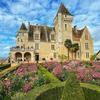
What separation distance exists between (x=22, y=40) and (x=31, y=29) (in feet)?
14.6

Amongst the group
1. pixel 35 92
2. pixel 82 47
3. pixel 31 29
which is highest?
pixel 31 29

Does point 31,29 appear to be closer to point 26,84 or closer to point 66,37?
point 66,37

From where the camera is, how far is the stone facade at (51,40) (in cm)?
5550

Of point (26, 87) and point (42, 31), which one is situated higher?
point (42, 31)

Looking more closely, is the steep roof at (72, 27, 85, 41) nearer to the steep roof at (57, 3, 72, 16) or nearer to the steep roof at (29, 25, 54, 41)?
the steep roof at (57, 3, 72, 16)

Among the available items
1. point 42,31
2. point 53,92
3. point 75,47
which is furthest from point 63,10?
point 53,92

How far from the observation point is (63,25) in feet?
195

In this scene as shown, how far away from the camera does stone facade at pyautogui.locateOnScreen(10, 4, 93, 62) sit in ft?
182

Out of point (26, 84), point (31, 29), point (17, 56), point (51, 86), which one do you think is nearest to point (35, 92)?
point (51, 86)

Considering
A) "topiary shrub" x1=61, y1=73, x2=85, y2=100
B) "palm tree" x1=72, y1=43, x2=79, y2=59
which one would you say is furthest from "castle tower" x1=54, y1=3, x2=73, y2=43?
"topiary shrub" x1=61, y1=73, x2=85, y2=100

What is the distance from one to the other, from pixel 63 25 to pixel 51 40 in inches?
186

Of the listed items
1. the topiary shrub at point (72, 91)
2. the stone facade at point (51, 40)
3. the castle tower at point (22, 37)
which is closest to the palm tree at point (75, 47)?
the stone facade at point (51, 40)

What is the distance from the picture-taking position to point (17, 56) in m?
55.3

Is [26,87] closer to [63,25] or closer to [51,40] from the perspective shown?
[51,40]
